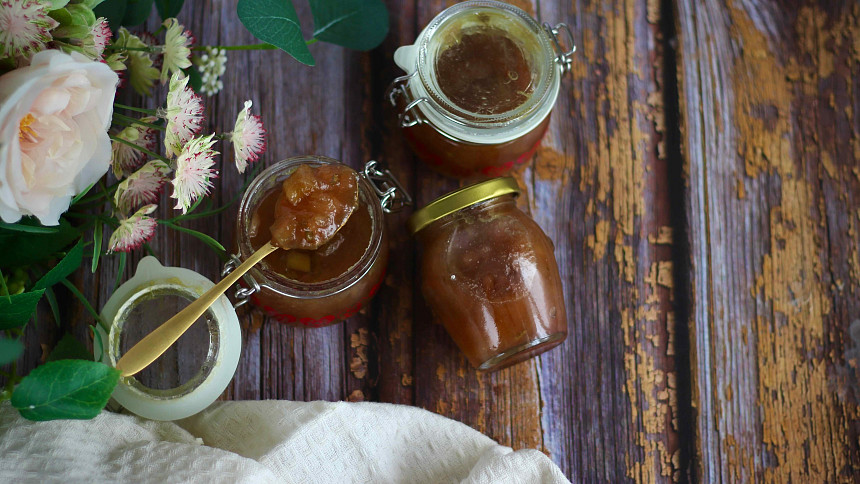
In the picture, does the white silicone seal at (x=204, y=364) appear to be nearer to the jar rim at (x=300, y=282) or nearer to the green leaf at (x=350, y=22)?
the jar rim at (x=300, y=282)

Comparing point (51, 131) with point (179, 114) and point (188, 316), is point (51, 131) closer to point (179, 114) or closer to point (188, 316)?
point (179, 114)

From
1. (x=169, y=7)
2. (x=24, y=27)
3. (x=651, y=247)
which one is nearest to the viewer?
(x=24, y=27)

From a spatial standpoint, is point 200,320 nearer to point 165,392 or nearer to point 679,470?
point 165,392

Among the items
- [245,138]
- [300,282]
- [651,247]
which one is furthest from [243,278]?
[651,247]

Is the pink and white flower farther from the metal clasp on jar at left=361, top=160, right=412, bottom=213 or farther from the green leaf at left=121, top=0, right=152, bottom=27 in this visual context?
the metal clasp on jar at left=361, top=160, right=412, bottom=213

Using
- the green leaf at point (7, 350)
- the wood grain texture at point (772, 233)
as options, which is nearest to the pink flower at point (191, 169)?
the green leaf at point (7, 350)

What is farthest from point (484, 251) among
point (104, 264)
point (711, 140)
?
point (104, 264)

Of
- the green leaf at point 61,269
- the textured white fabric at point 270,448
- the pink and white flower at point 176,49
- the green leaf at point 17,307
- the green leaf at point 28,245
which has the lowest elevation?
the textured white fabric at point 270,448
